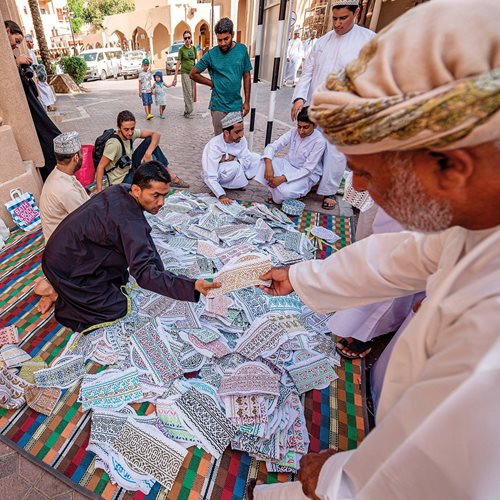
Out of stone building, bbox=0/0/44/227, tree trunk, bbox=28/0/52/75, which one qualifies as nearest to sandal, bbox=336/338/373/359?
stone building, bbox=0/0/44/227

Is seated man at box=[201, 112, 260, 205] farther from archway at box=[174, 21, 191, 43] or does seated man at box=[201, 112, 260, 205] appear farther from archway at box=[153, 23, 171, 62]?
archway at box=[153, 23, 171, 62]

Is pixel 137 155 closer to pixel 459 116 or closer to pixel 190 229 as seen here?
pixel 190 229

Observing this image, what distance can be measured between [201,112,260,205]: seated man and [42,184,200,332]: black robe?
6.74 ft

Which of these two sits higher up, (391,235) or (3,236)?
(391,235)

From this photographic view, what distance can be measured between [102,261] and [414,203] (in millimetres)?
2076

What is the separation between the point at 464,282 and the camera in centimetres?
71

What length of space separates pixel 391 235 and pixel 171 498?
1.56 meters

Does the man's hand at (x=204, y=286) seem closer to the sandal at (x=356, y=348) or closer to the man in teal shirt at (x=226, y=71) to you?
the sandal at (x=356, y=348)

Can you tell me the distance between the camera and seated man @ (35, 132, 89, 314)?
2.57 m

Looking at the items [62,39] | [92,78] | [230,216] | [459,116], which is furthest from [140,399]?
[62,39]

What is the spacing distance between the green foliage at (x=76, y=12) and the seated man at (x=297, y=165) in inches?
1659

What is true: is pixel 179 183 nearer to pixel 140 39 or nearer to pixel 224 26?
pixel 224 26

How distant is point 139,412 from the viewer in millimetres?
1843

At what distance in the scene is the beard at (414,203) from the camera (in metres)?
0.69
